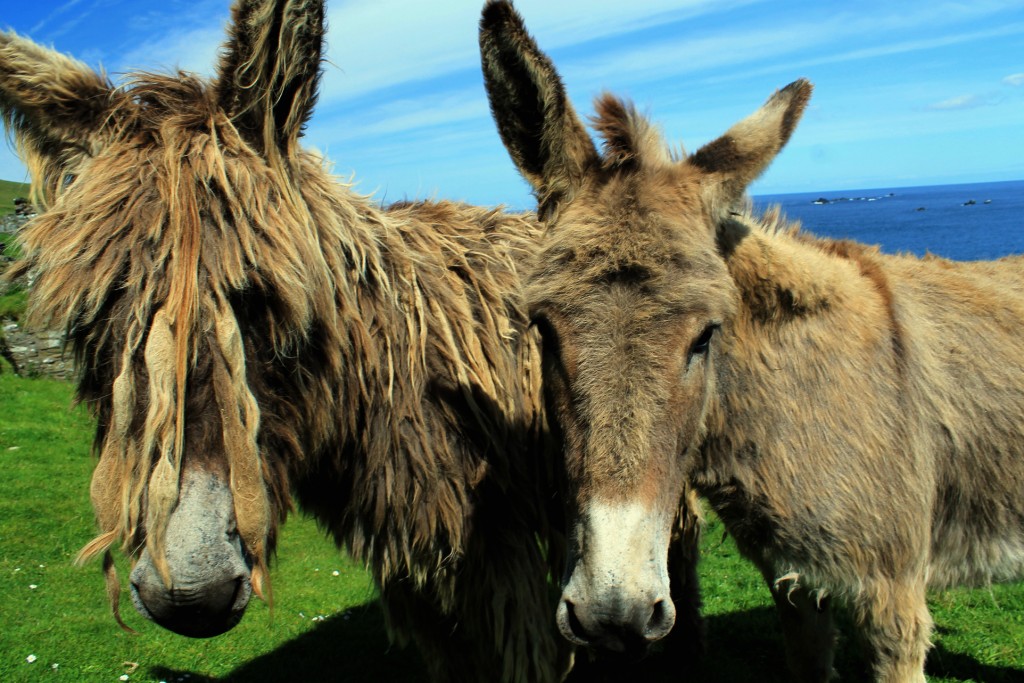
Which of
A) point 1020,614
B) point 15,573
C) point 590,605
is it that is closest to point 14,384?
point 15,573

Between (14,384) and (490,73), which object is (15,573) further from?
(14,384)

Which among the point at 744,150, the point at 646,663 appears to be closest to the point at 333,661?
the point at 646,663

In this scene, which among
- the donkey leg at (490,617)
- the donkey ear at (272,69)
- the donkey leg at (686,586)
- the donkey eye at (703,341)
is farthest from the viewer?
the donkey leg at (686,586)

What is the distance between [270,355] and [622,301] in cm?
119

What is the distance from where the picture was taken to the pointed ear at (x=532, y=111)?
2.71 m

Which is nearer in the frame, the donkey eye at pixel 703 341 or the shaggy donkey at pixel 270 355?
the shaggy donkey at pixel 270 355

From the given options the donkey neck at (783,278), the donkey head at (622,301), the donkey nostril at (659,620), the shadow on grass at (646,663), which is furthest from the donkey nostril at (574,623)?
the shadow on grass at (646,663)

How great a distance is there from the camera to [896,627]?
10.1 ft

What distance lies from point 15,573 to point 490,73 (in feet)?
20.9

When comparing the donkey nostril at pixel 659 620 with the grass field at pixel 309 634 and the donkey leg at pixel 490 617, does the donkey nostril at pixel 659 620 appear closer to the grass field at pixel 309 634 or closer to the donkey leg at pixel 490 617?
the donkey leg at pixel 490 617

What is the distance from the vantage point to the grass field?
4980mm

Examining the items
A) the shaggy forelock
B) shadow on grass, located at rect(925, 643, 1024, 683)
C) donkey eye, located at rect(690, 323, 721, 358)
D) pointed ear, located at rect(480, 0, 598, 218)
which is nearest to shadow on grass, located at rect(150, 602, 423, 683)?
the shaggy forelock

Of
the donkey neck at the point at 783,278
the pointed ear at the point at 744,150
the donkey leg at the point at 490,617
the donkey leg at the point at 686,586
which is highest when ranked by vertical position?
the pointed ear at the point at 744,150

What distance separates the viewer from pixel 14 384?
42.0 feet
